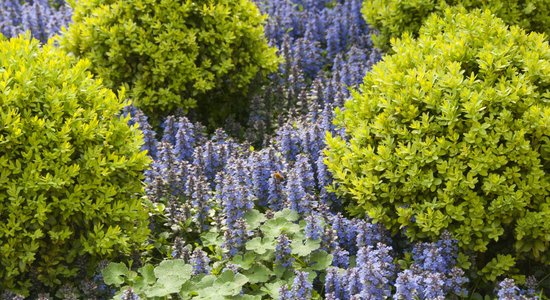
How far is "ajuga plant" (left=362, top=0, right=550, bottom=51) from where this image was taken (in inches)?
282

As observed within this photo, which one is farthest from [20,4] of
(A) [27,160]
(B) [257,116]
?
(A) [27,160]

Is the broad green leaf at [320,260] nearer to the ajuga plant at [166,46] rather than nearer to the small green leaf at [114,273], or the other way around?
the small green leaf at [114,273]

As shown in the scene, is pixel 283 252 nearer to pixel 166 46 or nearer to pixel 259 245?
pixel 259 245

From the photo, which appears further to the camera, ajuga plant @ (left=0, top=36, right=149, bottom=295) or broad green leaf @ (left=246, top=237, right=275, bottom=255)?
broad green leaf @ (left=246, top=237, right=275, bottom=255)

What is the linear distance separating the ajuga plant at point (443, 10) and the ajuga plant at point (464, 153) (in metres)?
2.23

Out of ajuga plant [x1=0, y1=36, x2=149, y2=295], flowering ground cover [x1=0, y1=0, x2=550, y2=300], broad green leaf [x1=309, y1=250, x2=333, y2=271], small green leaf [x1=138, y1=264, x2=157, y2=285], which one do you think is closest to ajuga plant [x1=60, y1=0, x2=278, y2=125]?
flowering ground cover [x1=0, y1=0, x2=550, y2=300]

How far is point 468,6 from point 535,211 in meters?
3.32

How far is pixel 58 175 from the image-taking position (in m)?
4.37

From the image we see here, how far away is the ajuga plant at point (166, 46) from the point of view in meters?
6.51

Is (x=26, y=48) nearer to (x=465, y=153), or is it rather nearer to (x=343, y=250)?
(x=343, y=250)

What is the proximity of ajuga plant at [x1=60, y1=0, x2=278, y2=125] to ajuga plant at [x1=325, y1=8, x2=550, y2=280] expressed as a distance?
2.06 meters

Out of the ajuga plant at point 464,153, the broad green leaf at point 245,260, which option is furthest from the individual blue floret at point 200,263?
the ajuga plant at point 464,153

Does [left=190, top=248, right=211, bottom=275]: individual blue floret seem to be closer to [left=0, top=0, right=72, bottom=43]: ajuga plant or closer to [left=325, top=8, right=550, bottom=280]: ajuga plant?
[left=325, top=8, right=550, bottom=280]: ajuga plant

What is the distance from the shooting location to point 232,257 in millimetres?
4770
